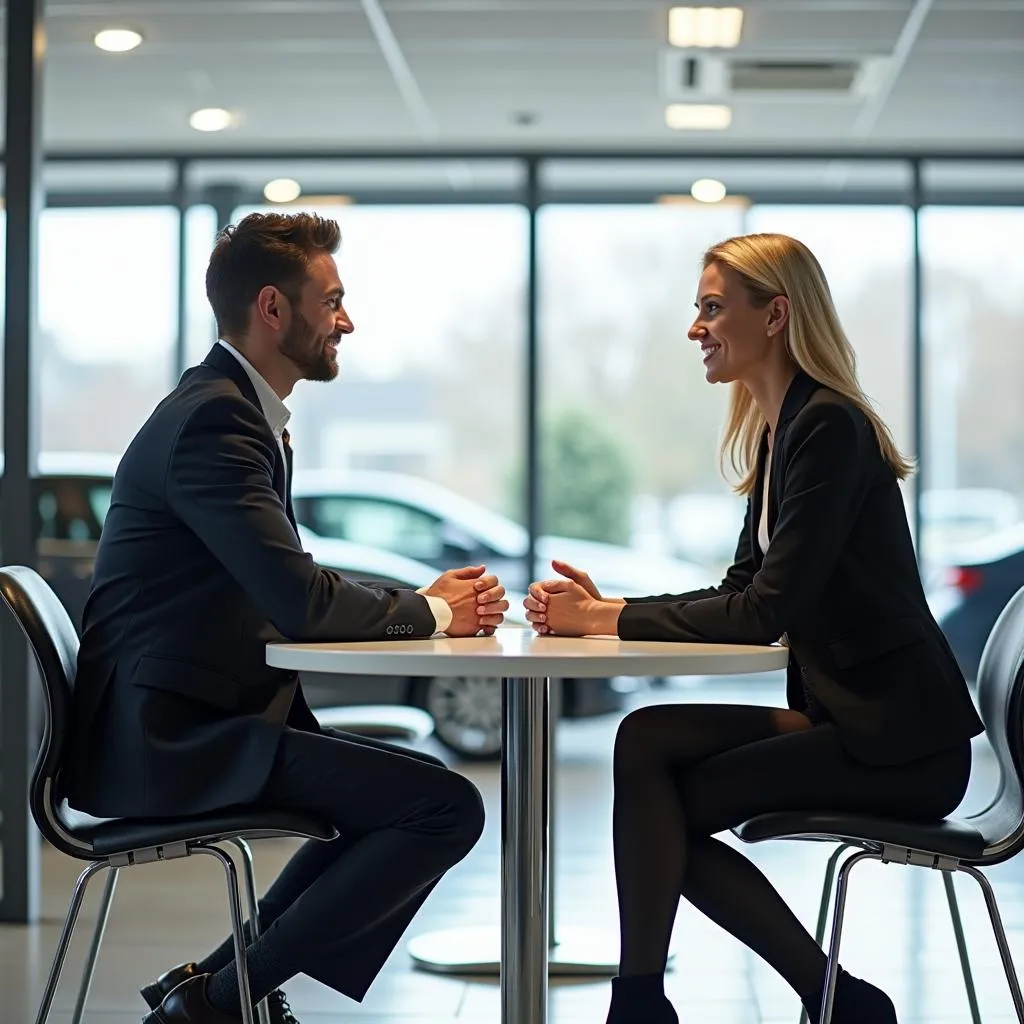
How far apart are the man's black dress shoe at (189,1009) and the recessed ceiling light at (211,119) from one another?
483 centimetres

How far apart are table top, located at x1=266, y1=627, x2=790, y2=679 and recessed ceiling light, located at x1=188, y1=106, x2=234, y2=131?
4725mm

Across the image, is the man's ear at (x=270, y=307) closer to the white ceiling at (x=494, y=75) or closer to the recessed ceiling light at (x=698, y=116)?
the white ceiling at (x=494, y=75)

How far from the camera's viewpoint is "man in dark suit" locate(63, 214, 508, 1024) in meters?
2.26

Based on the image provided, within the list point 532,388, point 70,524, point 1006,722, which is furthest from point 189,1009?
point 532,388

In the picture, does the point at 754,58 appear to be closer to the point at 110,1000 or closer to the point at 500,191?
the point at 500,191

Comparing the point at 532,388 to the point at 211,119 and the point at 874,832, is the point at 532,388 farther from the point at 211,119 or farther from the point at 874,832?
the point at 874,832

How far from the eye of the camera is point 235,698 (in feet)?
7.60

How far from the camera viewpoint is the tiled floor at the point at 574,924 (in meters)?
3.11

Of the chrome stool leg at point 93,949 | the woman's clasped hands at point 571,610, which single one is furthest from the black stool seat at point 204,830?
the woman's clasped hands at point 571,610

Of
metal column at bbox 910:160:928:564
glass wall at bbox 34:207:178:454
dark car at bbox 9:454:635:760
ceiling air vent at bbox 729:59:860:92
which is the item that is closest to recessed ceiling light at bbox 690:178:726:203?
metal column at bbox 910:160:928:564

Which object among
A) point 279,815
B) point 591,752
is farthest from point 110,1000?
point 591,752

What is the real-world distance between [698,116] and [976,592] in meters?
2.49

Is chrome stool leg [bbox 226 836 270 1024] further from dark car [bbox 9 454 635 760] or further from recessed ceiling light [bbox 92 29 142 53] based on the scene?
recessed ceiling light [bbox 92 29 142 53]

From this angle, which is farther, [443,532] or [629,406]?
[629,406]
